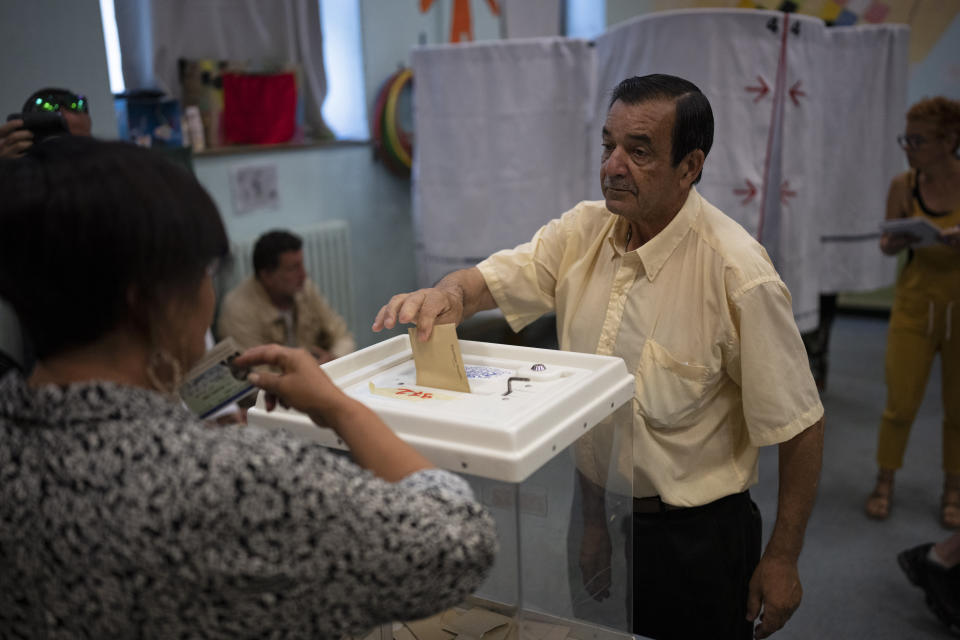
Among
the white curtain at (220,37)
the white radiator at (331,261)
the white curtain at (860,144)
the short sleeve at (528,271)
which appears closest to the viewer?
the short sleeve at (528,271)

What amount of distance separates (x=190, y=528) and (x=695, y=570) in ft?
3.35

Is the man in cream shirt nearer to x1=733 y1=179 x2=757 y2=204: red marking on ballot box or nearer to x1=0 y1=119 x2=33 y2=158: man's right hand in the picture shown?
x1=0 y1=119 x2=33 y2=158: man's right hand

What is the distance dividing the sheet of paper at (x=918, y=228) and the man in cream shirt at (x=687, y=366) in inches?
74.4

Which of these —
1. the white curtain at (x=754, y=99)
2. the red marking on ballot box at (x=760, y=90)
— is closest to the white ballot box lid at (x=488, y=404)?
the white curtain at (x=754, y=99)

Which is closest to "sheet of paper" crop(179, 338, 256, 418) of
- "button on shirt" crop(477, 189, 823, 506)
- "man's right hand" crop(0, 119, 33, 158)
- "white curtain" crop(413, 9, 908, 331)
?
"button on shirt" crop(477, 189, 823, 506)

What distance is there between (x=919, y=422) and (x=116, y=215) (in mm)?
4344

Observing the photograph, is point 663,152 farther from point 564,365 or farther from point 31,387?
point 31,387

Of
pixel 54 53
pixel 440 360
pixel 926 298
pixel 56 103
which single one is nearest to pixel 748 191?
pixel 926 298

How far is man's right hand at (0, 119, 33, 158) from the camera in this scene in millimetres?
1903

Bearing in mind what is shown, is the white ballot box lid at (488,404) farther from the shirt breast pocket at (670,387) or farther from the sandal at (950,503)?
the sandal at (950,503)

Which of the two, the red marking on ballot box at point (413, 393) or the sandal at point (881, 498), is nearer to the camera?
the red marking on ballot box at point (413, 393)

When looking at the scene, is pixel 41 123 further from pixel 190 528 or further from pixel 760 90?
pixel 760 90

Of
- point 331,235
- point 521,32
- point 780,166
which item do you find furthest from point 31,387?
point 521,32

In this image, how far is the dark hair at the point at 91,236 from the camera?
715mm
